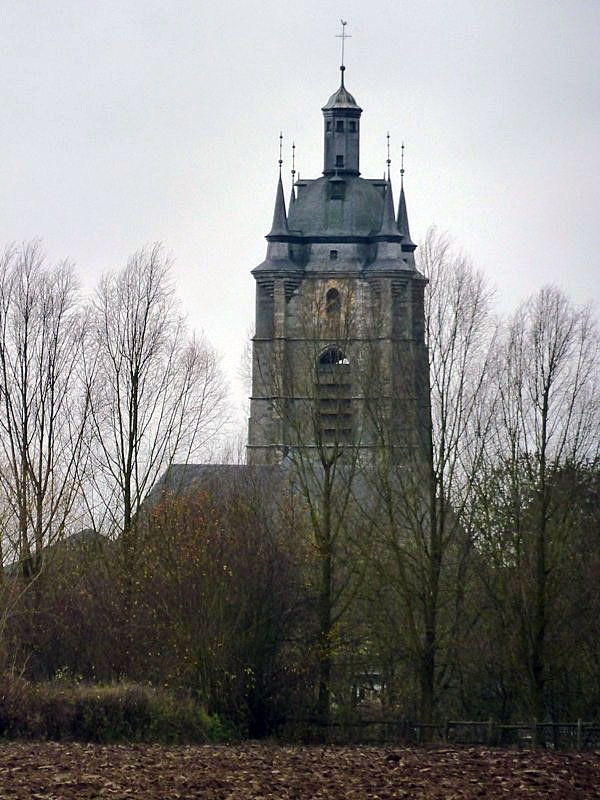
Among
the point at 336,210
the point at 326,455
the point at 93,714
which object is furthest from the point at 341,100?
the point at 93,714

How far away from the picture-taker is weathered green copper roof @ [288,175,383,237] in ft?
310

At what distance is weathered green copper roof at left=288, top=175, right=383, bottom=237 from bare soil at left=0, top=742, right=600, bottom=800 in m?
66.6

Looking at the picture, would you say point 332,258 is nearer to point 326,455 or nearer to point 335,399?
point 326,455

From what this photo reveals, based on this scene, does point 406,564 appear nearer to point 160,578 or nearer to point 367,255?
point 160,578

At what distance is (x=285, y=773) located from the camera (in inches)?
960

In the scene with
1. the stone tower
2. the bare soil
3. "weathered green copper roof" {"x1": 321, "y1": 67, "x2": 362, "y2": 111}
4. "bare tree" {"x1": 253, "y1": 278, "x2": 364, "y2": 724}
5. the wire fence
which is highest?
"weathered green copper roof" {"x1": 321, "y1": 67, "x2": 362, "y2": 111}

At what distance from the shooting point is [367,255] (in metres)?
93.7

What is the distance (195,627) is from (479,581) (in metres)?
7.52

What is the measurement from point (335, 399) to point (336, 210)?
53150mm

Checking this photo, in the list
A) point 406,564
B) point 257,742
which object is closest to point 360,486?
point 406,564

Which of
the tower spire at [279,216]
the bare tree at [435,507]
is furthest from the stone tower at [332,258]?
the bare tree at [435,507]

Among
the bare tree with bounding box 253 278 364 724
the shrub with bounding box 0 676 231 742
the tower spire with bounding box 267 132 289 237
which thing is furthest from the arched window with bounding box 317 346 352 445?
the tower spire with bounding box 267 132 289 237

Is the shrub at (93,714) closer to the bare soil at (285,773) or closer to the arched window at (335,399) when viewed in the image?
the bare soil at (285,773)

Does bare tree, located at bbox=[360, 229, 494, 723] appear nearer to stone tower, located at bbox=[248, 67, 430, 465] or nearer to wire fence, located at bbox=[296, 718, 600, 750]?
wire fence, located at bbox=[296, 718, 600, 750]
